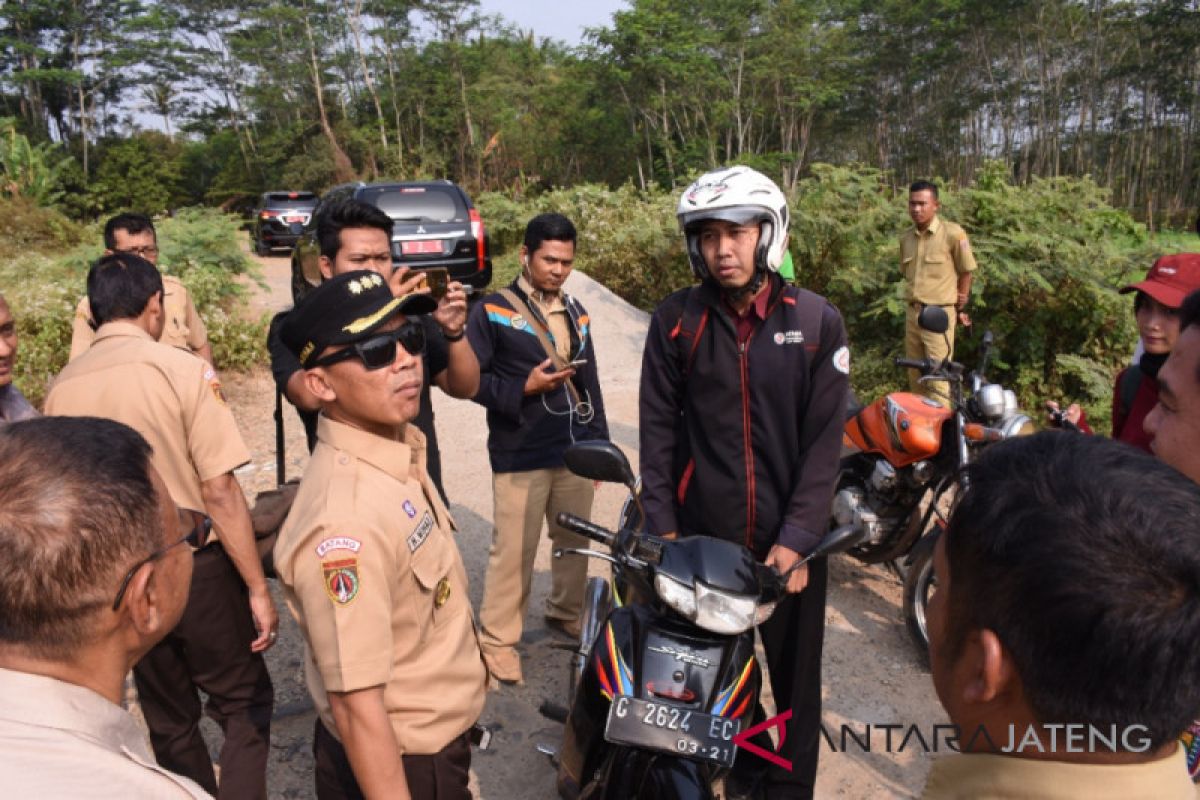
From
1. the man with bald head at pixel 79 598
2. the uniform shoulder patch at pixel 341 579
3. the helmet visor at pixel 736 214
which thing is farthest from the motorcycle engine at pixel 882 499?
the man with bald head at pixel 79 598

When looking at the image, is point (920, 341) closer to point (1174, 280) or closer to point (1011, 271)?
point (1011, 271)

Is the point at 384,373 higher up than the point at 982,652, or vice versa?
the point at 384,373

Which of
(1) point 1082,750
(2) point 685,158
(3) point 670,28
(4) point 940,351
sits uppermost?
(3) point 670,28

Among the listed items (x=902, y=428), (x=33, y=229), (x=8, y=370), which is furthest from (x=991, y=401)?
(x=33, y=229)

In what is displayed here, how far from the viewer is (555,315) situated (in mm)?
3748

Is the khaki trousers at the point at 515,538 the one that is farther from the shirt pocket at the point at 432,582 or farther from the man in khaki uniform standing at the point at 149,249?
the man in khaki uniform standing at the point at 149,249

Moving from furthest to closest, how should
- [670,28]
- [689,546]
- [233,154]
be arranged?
[233,154]
[670,28]
[689,546]

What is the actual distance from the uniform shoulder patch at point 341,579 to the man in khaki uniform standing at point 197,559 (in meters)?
1.06

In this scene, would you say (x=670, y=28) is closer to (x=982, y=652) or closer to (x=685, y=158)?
(x=685, y=158)

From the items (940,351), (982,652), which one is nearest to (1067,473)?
(982,652)

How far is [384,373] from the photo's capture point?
1.88m

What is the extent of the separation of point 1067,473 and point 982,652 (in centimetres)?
25

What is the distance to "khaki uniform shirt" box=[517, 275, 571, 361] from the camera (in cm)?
369

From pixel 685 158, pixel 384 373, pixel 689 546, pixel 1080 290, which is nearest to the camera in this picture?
pixel 384 373
